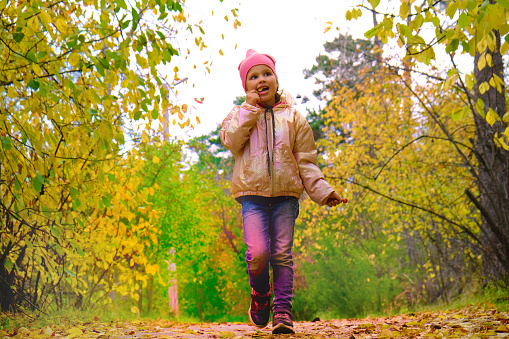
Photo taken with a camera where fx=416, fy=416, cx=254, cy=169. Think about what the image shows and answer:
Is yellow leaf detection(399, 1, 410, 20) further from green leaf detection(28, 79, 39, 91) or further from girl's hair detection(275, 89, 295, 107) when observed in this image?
green leaf detection(28, 79, 39, 91)

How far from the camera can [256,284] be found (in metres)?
3.10

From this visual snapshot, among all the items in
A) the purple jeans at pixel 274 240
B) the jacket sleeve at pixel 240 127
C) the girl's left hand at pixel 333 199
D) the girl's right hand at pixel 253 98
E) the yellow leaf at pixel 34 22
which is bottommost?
the purple jeans at pixel 274 240

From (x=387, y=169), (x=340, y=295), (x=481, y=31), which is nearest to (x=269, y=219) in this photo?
(x=481, y=31)

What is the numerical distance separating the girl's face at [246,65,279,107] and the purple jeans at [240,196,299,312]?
31.1 inches

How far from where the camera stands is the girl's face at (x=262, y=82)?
3176mm

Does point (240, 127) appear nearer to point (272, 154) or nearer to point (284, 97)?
point (272, 154)

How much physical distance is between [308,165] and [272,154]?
0.29 meters

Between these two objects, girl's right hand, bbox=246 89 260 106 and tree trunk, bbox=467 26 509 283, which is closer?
girl's right hand, bbox=246 89 260 106

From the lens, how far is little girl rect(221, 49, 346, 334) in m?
2.97

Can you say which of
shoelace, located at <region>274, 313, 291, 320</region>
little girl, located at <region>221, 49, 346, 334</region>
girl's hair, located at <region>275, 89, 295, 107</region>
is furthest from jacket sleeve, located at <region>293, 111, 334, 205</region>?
shoelace, located at <region>274, 313, 291, 320</region>

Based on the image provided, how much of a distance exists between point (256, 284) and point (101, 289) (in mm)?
3237

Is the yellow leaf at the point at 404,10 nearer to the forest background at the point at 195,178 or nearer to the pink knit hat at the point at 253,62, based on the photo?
the forest background at the point at 195,178

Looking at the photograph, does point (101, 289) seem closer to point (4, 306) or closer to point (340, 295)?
point (4, 306)

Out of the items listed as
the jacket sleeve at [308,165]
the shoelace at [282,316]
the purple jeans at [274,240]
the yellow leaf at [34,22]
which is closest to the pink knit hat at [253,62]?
the jacket sleeve at [308,165]
